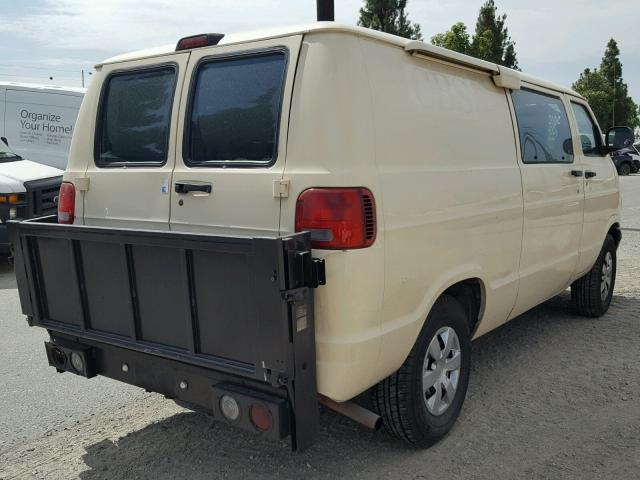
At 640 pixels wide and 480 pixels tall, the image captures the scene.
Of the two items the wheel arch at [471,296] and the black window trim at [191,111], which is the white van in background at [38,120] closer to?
the black window trim at [191,111]

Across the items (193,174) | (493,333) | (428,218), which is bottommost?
(493,333)

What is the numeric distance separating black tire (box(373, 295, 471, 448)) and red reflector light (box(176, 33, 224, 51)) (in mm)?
1804

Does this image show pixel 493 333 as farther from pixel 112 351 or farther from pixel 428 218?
pixel 112 351

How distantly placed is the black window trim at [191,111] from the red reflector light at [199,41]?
0.27 ft

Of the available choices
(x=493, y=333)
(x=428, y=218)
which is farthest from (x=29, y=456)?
(x=493, y=333)

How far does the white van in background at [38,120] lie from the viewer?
1205 cm

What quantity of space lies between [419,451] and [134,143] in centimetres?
232

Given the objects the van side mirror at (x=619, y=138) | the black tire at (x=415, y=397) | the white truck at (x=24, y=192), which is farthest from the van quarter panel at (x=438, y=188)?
the white truck at (x=24, y=192)

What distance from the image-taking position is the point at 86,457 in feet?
10.7

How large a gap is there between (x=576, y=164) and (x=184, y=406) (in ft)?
11.6

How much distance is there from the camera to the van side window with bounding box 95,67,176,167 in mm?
3184

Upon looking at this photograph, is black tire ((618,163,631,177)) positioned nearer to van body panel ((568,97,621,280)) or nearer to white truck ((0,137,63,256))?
van body panel ((568,97,621,280))

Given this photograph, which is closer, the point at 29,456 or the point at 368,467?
the point at 368,467

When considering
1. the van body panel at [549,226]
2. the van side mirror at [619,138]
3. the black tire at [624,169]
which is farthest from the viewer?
the black tire at [624,169]
